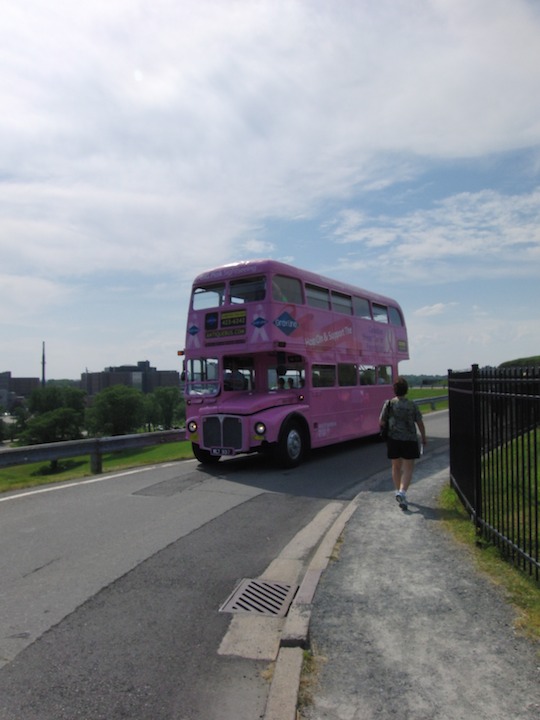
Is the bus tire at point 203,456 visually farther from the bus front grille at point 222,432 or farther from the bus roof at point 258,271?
the bus roof at point 258,271

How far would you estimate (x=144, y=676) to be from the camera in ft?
11.1

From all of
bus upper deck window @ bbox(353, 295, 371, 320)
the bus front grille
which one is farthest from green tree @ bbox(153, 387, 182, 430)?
the bus front grille

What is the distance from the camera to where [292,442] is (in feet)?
38.1

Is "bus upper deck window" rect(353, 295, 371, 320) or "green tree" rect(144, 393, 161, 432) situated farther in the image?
"green tree" rect(144, 393, 161, 432)

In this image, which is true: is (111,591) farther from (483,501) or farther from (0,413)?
(0,413)

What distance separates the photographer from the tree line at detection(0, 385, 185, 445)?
270ft

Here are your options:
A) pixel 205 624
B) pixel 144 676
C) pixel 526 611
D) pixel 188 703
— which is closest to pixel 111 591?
pixel 205 624

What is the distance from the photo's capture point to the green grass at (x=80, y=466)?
36.3 feet

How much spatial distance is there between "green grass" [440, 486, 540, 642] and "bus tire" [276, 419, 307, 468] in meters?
4.71

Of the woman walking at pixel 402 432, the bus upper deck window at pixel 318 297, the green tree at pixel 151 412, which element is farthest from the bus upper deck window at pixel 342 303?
the green tree at pixel 151 412

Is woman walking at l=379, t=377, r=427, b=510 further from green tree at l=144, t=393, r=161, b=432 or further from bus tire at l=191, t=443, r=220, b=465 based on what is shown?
green tree at l=144, t=393, r=161, b=432

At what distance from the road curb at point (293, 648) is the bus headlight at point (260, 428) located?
5430mm

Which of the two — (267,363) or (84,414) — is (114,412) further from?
(267,363)

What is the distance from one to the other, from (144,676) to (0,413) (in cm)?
12140
